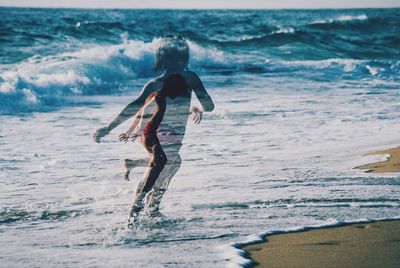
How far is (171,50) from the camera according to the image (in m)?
4.22

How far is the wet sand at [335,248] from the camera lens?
11.5 feet

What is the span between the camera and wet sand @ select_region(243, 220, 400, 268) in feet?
11.5

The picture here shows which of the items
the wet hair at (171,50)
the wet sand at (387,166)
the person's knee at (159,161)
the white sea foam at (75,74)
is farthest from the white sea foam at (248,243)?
the white sea foam at (75,74)

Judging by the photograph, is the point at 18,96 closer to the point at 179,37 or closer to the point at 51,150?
the point at 51,150

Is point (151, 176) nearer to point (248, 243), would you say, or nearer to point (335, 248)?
point (248, 243)

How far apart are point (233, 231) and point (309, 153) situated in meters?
3.04

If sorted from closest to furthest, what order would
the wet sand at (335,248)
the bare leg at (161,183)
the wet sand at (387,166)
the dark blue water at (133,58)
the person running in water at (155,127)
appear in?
the wet sand at (335,248)
the person running in water at (155,127)
the bare leg at (161,183)
the wet sand at (387,166)
the dark blue water at (133,58)

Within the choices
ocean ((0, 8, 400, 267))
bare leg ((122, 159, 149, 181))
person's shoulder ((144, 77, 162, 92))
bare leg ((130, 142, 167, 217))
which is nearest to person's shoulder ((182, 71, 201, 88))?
person's shoulder ((144, 77, 162, 92))

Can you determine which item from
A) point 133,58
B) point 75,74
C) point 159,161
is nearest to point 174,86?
point 159,161

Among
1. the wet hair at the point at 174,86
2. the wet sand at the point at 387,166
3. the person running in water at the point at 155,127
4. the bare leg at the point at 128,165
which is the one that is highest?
the wet hair at the point at 174,86

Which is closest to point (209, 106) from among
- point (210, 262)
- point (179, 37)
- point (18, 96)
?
point (179, 37)

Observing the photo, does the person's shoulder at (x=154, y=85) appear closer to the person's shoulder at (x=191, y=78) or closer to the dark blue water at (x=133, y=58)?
the person's shoulder at (x=191, y=78)

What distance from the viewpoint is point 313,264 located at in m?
3.48

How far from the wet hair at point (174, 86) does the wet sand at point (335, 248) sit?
43.7 inches
